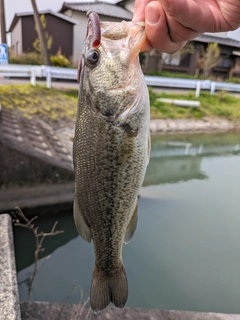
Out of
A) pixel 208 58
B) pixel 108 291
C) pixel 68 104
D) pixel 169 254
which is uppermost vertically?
pixel 208 58

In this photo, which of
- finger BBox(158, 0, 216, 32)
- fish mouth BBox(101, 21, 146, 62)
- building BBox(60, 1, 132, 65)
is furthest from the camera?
building BBox(60, 1, 132, 65)

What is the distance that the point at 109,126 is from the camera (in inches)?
55.6

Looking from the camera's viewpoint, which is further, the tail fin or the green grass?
the green grass

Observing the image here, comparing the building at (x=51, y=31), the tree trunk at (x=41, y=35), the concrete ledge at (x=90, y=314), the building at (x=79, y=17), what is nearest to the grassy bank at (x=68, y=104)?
the tree trunk at (x=41, y=35)

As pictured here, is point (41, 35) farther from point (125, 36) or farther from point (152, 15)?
point (152, 15)

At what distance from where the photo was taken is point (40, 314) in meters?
2.42

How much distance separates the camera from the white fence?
1010 centimetres

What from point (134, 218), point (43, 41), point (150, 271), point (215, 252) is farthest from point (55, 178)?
point (43, 41)

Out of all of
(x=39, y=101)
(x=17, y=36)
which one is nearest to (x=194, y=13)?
(x=39, y=101)

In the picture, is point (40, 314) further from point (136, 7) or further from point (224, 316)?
point (136, 7)

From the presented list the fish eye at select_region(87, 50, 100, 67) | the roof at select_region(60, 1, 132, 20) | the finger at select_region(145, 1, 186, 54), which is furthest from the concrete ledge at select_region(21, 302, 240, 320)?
the roof at select_region(60, 1, 132, 20)

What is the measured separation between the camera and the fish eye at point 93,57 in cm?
138

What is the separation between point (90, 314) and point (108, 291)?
1097mm

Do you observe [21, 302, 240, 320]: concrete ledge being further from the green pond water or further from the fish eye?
the fish eye
